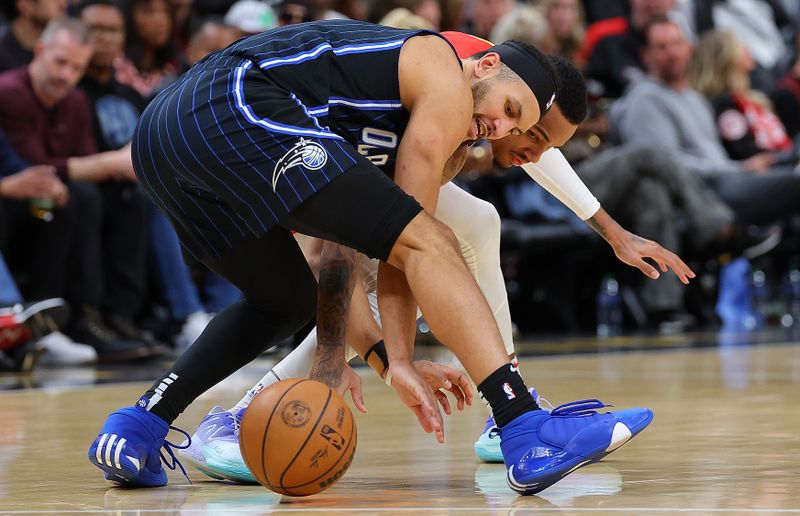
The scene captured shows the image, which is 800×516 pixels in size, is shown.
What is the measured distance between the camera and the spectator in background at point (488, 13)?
998 centimetres

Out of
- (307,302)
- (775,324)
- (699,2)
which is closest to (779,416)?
(307,302)

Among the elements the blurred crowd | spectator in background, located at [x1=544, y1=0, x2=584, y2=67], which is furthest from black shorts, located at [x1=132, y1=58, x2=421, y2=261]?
spectator in background, located at [x1=544, y1=0, x2=584, y2=67]

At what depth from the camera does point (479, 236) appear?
386 cm

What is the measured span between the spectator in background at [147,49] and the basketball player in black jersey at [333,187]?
5247mm

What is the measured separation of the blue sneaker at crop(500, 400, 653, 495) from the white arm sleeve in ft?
3.99

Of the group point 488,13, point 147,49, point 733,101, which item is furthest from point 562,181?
point 733,101

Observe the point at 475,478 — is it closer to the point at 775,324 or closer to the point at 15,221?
the point at 15,221

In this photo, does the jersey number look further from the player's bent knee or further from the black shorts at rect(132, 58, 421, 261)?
the player's bent knee

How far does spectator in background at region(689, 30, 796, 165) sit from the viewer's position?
1086cm

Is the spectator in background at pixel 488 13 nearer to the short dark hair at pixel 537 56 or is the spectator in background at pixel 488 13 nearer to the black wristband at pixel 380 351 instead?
the short dark hair at pixel 537 56

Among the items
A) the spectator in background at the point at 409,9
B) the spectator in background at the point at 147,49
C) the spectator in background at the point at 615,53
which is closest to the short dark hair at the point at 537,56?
the spectator in background at the point at 147,49

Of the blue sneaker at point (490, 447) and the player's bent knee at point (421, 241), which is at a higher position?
the player's bent knee at point (421, 241)

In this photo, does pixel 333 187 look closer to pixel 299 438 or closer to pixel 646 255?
pixel 299 438

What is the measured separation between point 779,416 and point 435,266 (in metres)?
2.05
